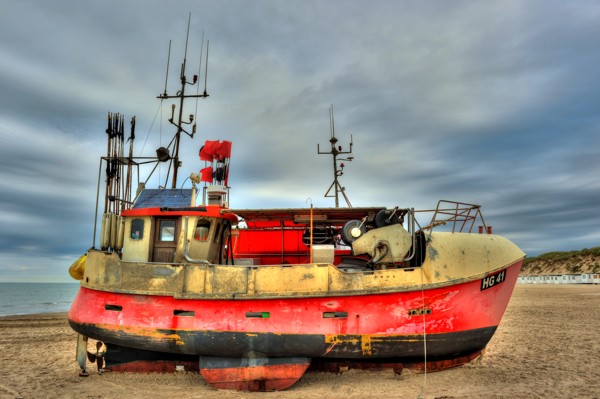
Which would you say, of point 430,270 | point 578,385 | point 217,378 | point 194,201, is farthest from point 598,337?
point 194,201

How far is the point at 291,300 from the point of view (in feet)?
22.1

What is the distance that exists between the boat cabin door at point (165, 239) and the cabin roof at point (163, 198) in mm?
403

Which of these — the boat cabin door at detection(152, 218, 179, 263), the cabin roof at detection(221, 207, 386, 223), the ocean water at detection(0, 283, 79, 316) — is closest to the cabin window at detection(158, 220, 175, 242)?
the boat cabin door at detection(152, 218, 179, 263)

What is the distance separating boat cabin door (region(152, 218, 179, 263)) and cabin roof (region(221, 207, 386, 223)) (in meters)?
1.18

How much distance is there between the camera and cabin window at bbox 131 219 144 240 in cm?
789

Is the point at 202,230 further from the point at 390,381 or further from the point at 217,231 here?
the point at 390,381

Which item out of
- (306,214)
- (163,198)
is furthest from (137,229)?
(306,214)

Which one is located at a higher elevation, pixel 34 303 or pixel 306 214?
pixel 306 214

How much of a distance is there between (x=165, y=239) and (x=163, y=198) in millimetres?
1019

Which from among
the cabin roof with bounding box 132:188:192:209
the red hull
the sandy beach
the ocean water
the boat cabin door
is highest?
the cabin roof with bounding box 132:188:192:209

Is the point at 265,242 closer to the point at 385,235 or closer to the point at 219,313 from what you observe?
the point at 219,313

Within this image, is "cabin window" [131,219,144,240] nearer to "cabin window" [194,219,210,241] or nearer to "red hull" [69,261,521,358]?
"cabin window" [194,219,210,241]

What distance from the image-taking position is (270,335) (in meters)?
6.65

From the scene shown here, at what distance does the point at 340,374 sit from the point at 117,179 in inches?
269
